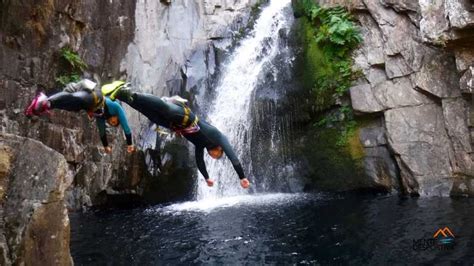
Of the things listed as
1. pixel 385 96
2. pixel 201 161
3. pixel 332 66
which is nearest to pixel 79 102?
pixel 201 161

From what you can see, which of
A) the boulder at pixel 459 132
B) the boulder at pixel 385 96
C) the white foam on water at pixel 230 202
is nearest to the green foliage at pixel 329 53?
the boulder at pixel 385 96

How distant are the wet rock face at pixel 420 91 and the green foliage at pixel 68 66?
27.2ft

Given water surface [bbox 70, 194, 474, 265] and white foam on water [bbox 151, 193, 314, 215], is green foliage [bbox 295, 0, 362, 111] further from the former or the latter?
A: water surface [bbox 70, 194, 474, 265]

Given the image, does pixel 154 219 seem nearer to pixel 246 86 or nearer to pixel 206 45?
pixel 246 86

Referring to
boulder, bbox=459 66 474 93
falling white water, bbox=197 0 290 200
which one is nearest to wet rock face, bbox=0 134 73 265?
falling white water, bbox=197 0 290 200

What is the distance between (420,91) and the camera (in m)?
12.2

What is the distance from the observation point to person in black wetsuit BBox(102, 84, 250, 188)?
5469 mm

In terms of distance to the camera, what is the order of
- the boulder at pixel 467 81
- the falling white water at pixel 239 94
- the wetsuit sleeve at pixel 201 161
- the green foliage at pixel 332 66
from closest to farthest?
the wetsuit sleeve at pixel 201 161 → the boulder at pixel 467 81 → the green foliage at pixel 332 66 → the falling white water at pixel 239 94

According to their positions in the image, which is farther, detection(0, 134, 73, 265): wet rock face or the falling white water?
the falling white water

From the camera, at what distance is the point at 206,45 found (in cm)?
1655

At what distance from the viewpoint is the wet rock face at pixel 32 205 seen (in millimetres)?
4277

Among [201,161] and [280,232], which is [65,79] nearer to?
[201,161]

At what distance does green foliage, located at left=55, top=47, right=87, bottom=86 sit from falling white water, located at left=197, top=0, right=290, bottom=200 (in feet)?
15.3

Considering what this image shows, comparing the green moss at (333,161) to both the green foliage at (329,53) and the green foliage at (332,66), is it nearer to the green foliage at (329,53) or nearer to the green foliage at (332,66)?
the green foliage at (332,66)
